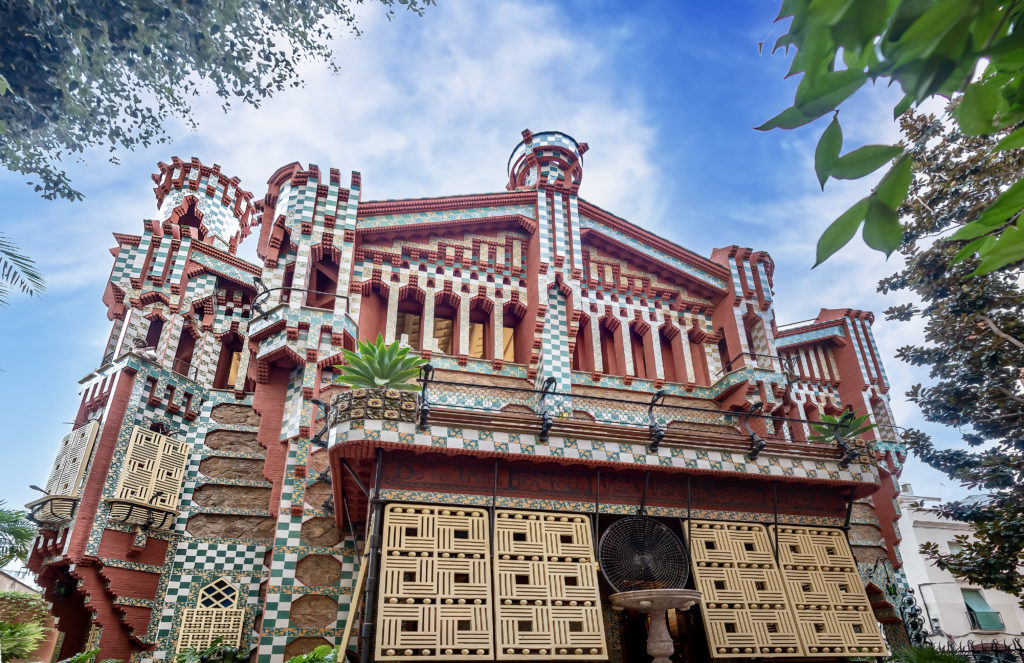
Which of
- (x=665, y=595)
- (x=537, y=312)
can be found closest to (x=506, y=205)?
(x=537, y=312)

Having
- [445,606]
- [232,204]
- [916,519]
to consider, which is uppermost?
[232,204]

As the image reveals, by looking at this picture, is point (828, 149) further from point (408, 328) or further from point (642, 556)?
point (408, 328)

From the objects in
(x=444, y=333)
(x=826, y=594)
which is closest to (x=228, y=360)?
(x=444, y=333)

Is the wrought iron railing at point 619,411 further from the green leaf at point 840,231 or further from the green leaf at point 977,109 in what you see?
the green leaf at point 977,109

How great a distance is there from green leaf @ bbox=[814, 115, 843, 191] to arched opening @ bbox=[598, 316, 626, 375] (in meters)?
15.4

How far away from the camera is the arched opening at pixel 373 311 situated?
52.7 feet

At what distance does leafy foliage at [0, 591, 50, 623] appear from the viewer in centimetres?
1489

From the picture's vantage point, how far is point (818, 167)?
86.5 inches

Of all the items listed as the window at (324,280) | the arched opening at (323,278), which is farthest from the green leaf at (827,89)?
the window at (324,280)

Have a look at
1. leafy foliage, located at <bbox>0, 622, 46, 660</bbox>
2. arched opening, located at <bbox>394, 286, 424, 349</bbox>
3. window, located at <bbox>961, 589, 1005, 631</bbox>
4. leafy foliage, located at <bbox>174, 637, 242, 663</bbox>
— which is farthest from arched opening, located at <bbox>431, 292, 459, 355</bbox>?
window, located at <bbox>961, 589, 1005, 631</bbox>

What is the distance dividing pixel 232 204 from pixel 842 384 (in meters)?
20.4

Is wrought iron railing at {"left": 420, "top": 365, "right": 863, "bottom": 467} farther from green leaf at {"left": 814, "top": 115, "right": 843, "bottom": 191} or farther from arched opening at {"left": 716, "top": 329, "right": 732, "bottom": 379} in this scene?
green leaf at {"left": 814, "top": 115, "right": 843, "bottom": 191}

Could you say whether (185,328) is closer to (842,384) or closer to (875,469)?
(875,469)

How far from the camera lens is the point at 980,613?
2764 centimetres
